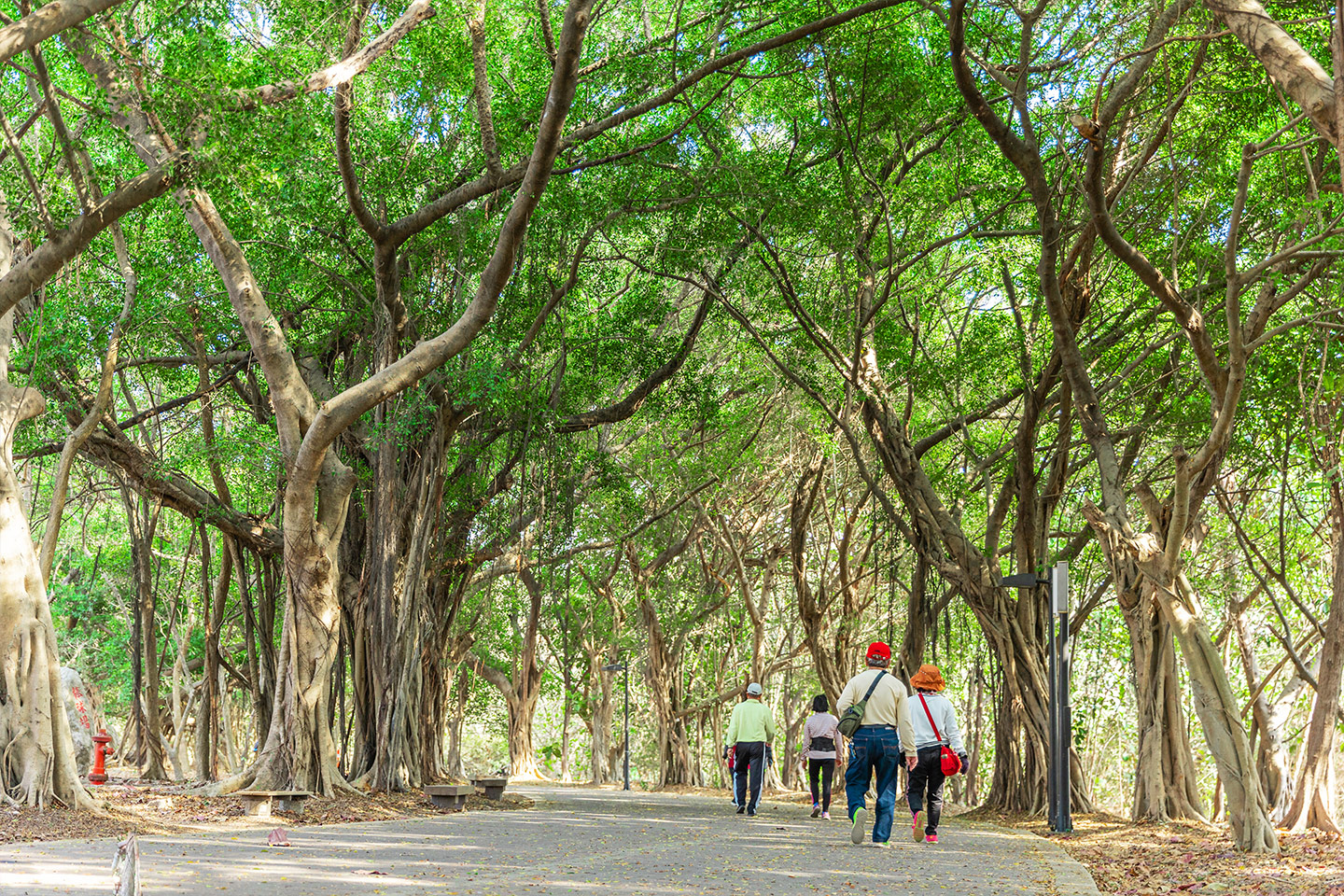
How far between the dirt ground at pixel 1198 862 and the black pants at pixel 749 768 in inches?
114

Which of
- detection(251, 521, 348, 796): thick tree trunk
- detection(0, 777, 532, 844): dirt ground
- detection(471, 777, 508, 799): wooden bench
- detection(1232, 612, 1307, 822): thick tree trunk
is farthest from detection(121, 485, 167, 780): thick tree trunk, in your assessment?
detection(1232, 612, 1307, 822): thick tree trunk

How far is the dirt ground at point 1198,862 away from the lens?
604cm

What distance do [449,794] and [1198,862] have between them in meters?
6.74

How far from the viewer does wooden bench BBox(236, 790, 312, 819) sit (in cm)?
903

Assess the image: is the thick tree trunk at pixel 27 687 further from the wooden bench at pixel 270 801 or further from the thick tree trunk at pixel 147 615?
the thick tree trunk at pixel 147 615

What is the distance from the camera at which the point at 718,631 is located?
23281 millimetres

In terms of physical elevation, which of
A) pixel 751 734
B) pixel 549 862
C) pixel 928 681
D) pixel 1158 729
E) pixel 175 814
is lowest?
pixel 175 814

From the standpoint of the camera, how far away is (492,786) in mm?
12711

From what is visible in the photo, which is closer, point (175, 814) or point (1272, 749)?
point (175, 814)

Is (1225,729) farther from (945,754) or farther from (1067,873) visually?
(945,754)

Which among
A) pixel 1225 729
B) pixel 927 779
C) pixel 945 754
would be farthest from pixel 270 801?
pixel 1225 729

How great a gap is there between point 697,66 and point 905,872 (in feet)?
24.4

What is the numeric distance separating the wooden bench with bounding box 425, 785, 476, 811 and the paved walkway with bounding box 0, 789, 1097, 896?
118cm

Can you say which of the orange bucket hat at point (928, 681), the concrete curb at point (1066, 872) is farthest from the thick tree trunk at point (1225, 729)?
the orange bucket hat at point (928, 681)
